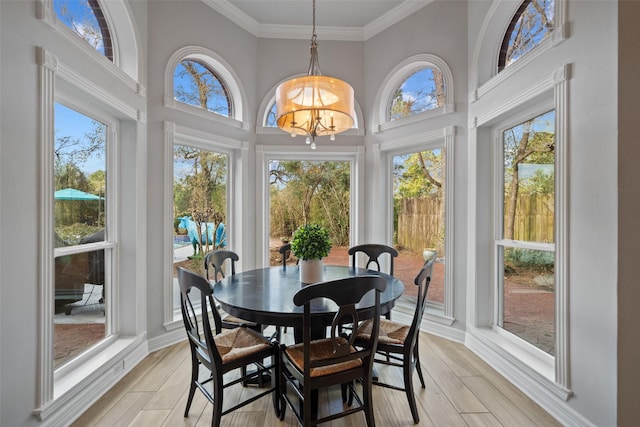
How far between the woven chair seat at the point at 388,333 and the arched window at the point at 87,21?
9.11ft

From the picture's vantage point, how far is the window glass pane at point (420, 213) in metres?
3.38

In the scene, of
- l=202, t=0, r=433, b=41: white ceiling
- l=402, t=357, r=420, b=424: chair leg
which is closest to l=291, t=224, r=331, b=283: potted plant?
l=402, t=357, r=420, b=424: chair leg

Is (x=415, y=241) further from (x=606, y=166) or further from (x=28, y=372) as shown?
(x=28, y=372)

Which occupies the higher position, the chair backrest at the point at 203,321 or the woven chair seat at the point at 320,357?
the chair backrest at the point at 203,321

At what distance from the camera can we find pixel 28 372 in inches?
65.3

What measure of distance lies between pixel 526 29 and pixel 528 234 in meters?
1.64

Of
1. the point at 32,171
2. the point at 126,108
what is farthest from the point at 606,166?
the point at 126,108

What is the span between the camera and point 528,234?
2482mm

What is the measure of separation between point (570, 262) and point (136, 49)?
11.6 ft

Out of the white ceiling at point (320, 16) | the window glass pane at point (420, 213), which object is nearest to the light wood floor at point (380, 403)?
the window glass pane at point (420, 213)

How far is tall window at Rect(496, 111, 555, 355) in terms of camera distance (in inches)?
89.7

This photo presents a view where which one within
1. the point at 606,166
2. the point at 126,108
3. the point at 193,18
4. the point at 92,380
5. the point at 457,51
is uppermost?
the point at 193,18

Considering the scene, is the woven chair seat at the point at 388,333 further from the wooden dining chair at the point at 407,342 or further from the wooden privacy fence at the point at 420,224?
the wooden privacy fence at the point at 420,224

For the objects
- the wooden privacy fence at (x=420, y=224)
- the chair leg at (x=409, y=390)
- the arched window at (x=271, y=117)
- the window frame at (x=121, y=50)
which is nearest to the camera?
the chair leg at (x=409, y=390)
